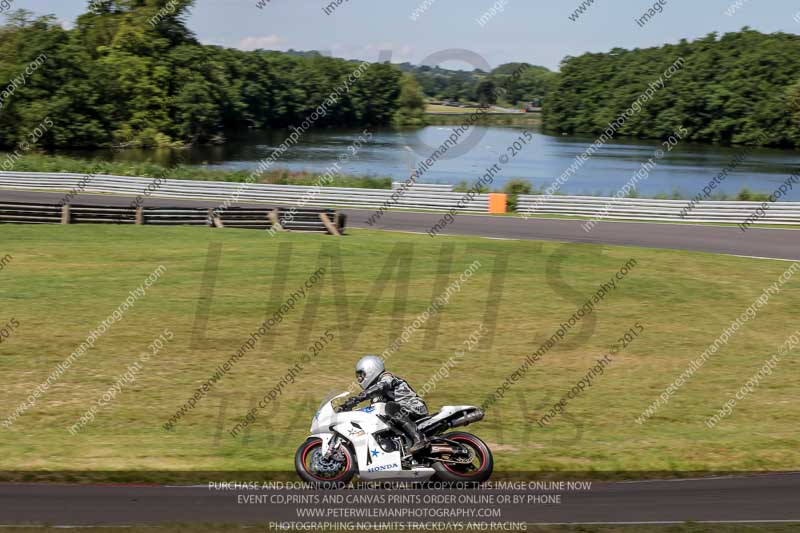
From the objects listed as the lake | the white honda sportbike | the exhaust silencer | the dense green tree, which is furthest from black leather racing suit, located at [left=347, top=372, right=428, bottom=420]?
the dense green tree

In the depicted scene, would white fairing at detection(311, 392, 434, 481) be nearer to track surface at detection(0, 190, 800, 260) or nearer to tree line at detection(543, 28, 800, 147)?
track surface at detection(0, 190, 800, 260)

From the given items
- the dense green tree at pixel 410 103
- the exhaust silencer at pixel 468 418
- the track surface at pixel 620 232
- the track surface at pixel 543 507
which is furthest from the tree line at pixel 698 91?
the exhaust silencer at pixel 468 418

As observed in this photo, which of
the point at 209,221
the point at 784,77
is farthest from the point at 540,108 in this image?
the point at 209,221

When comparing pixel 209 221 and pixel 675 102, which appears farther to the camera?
pixel 675 102

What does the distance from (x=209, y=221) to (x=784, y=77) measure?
109927 mm

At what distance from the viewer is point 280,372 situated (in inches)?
643

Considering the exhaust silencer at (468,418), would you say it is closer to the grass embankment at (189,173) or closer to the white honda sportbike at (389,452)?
the white honda sportbike at (389,452)

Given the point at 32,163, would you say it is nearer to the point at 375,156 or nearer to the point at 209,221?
the point at 209,221

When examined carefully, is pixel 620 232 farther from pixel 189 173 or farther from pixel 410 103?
pixel 410 103

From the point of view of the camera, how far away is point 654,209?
127ft

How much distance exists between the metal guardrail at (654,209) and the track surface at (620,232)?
1681 mm

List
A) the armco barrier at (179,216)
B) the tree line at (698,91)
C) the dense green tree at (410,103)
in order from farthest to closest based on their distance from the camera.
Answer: the tree line at (698,91), the dense green tree at (410,103), the armco barrier at (179,216)

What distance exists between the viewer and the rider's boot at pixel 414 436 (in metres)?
10.2

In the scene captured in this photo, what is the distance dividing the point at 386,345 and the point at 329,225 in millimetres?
14399
